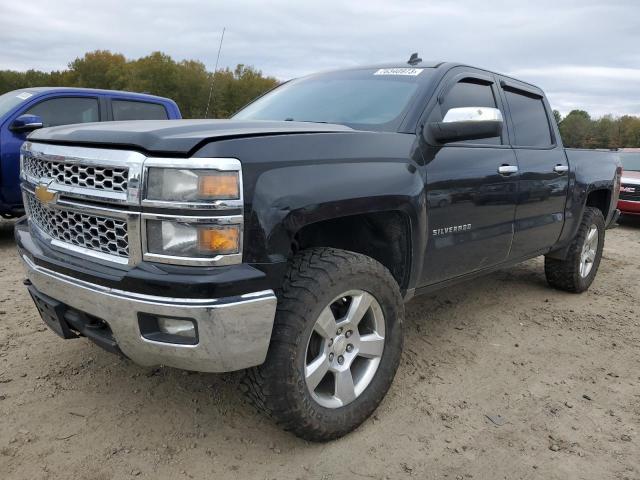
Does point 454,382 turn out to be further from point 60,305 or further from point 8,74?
point 8,74

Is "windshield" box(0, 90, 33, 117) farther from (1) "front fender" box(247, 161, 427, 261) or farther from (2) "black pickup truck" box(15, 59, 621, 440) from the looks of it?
(1) "front fender" box(247, 161, 427, 261)

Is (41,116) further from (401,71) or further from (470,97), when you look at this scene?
(470,97)

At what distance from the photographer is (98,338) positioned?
6.94ft

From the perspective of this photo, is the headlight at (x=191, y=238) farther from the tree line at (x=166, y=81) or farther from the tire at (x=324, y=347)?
the tree line at (x=166, y=81)

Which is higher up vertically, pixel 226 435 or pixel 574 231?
Answer: pixel 574 231

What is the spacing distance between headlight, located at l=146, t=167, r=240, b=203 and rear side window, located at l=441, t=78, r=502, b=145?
5.46 feet

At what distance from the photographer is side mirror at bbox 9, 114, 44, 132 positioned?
548cm

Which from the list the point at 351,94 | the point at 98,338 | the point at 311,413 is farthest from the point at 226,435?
the point at 351,94

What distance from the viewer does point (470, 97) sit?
11.1 feet

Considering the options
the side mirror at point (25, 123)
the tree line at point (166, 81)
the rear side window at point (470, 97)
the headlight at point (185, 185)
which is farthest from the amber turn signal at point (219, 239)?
the tree line at point (166, 81)

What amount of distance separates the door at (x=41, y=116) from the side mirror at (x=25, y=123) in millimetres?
90

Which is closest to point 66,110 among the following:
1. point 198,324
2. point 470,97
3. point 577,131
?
point 470,97

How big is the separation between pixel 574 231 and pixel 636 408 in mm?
2020

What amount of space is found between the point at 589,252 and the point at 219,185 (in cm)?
418
